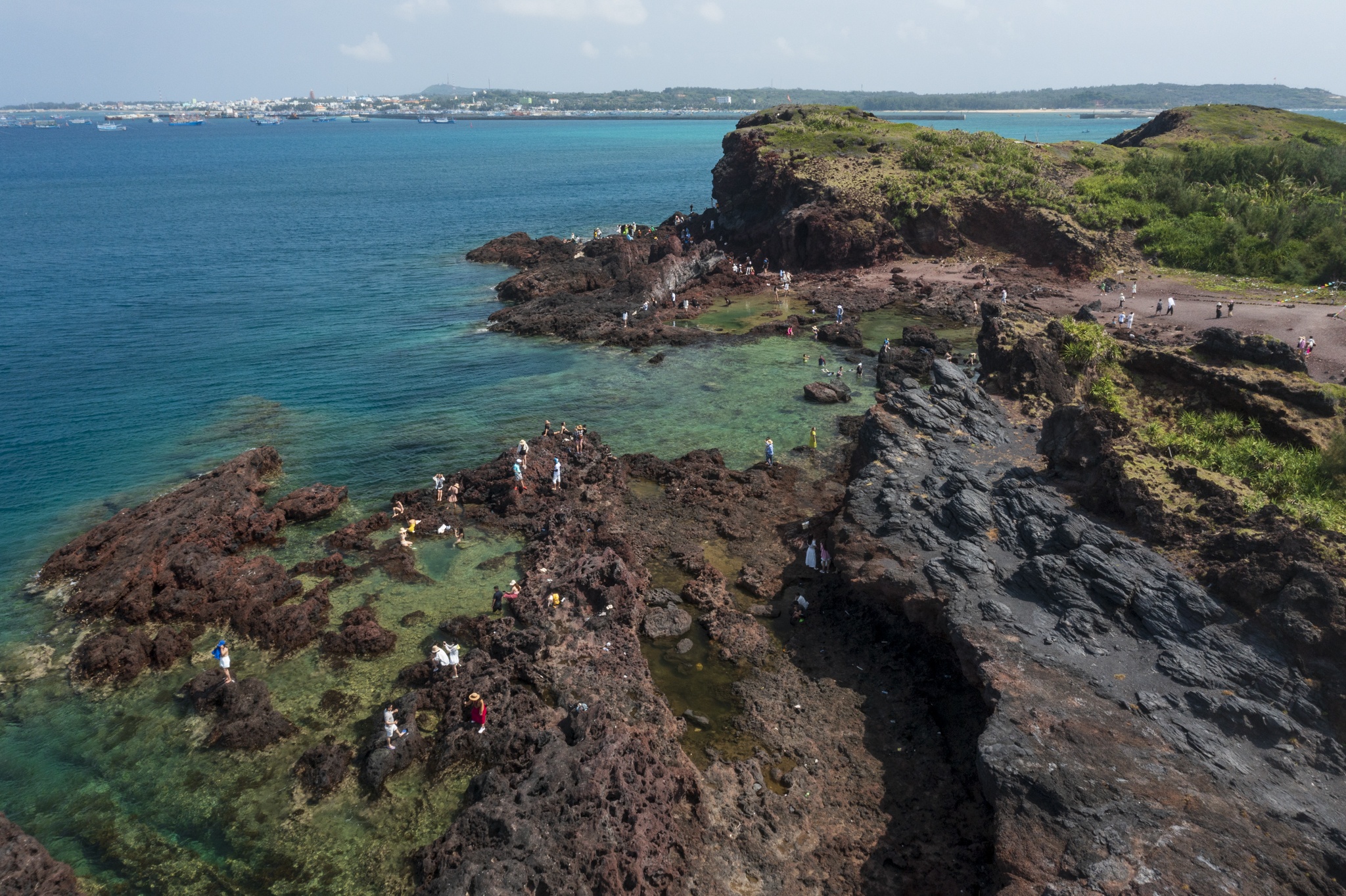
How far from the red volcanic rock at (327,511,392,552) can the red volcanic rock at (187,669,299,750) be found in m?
7.34

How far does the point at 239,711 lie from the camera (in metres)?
20.5

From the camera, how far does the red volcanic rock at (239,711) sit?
19.8 meters

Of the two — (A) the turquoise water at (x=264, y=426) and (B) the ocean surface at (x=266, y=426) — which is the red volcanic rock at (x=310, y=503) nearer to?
(B) the ocean surface at (x=266, y=426)

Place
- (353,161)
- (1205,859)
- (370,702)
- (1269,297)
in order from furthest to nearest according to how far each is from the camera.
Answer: (353,161), (1269,297), (370,702), (1205,859)

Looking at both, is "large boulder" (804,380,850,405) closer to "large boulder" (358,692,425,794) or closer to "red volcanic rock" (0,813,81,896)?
"large boulder" (358,692,425,794)

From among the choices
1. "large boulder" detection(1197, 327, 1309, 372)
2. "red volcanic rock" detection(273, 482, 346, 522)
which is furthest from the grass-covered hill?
"red volcanic rock" detection(273, 482, 346, 522)

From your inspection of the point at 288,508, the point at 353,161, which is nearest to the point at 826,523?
the point at 288,508

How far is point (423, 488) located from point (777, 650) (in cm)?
1782

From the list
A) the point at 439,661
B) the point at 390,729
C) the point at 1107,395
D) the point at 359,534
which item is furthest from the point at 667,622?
the point at 1107,395

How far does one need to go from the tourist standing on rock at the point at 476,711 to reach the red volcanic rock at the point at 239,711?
4.88 m

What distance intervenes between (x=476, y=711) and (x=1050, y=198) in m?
67.2

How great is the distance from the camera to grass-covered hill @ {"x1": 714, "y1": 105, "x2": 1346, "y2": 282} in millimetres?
58750

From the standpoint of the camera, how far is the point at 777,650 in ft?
74.9

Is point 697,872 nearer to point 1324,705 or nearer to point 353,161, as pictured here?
point 1324,705
